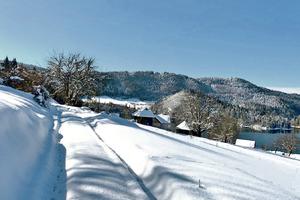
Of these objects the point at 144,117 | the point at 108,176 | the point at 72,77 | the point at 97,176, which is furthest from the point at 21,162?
the point at 144,117

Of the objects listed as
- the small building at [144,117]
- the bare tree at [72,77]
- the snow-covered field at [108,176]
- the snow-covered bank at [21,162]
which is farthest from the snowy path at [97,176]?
the small building at [144,117]

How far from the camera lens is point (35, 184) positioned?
7.28 meters

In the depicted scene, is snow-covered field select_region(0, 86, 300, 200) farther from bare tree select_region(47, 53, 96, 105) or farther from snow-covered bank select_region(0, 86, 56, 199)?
bare tree select_region(47, 53, 96, 105)

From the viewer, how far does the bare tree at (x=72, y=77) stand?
53.8 meters

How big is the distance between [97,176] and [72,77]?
4914cm

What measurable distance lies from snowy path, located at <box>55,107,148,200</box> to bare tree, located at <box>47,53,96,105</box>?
1677 inches

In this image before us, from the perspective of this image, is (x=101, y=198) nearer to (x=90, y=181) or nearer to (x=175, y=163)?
(x=90, y=181)

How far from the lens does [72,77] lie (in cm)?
5550

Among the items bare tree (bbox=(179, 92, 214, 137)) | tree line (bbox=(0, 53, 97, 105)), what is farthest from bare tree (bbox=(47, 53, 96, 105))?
bare tree (bbox=(179, 92, 214, 137))

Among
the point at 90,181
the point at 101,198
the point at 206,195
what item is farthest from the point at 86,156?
the point at 206,195

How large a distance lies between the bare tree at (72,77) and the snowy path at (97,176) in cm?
4258

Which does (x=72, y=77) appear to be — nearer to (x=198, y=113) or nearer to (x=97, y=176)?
(x=198, y=113)

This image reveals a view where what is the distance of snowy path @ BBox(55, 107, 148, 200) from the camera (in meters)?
6.75

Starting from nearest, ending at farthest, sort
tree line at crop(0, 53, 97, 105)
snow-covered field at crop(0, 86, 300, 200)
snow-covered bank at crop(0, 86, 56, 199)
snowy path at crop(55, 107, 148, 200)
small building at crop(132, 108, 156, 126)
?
1. snow-covered bank at crop(0, 86, 56, 199)
2. snow-covered field at crop(0, 86, 300, 200)
3. snowy path at crop(55, 107, 148, 200)
4. tree line at crop(0, 53, 97, 105)
5. small building at crop(132, 108, 156, 126)
